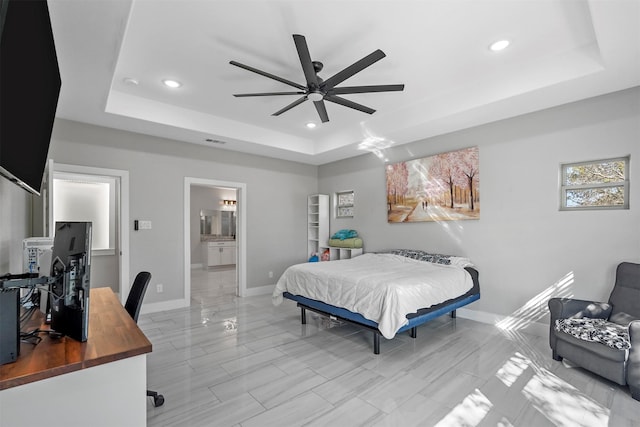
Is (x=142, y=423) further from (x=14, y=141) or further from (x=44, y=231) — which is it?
(x=44, y=231)

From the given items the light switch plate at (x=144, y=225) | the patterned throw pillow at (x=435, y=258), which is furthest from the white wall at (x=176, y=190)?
the patterned throw pillow at (x=435, y=258)

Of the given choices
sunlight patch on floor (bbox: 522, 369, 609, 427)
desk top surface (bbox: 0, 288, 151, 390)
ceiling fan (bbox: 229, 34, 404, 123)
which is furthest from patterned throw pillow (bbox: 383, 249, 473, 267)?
desk top surface (bbox: 0, 288, 151, 390)

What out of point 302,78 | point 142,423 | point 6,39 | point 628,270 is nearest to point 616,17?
point 628,270

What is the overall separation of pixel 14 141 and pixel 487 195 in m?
4.48

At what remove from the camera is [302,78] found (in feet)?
11.2

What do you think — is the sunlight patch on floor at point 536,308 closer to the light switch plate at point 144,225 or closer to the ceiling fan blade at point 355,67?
the ceiling fan blade at point 355,67

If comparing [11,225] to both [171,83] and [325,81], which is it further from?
[325,81]

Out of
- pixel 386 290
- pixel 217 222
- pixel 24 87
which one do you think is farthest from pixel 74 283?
pixel 217 222

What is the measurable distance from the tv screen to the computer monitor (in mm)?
364

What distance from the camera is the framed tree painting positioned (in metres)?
4.21

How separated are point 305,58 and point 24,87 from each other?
1.66 m

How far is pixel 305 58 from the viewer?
7.54ft

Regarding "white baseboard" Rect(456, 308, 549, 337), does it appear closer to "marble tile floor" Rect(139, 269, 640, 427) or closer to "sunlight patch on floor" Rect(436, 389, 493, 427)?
"marble tile floor" Rect(139, 269, 640, 427)

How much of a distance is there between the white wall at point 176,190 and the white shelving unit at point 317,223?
0.58ft
